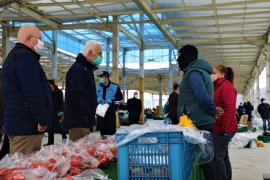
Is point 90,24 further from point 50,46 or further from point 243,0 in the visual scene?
point 243,0

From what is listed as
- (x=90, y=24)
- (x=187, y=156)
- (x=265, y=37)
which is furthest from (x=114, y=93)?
(x=265, y=37)

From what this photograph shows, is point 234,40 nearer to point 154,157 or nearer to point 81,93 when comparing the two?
point 81,93

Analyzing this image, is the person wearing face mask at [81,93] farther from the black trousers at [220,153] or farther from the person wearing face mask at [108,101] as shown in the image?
the person wearing face mask at [108,101]

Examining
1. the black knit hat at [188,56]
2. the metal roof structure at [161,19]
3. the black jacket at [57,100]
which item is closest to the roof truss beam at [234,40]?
the metal roof structure at [161,19]

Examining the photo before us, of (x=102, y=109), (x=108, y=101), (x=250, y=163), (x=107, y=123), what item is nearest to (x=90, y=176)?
(x=102, y=109)

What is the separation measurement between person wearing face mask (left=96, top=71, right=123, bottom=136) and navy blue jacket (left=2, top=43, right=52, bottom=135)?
257 cm

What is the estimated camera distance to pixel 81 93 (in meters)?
3.88

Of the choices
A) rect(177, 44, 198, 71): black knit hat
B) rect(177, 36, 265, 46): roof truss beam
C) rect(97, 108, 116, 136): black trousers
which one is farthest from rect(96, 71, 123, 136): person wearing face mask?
rect(177, 36, 265, 46): roof truss beam

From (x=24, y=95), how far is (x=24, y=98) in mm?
40

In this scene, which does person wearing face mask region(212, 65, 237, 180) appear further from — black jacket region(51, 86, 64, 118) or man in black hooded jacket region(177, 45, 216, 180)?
black jacket region(51, 86, 64, 118)

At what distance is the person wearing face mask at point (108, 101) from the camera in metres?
5.58

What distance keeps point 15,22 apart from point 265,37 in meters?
12.8

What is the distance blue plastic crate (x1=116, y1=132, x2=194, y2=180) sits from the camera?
2289 mm

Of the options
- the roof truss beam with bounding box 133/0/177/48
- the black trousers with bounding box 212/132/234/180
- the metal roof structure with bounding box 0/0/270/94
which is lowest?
the black trousers with bounding box 212/132/234/180
